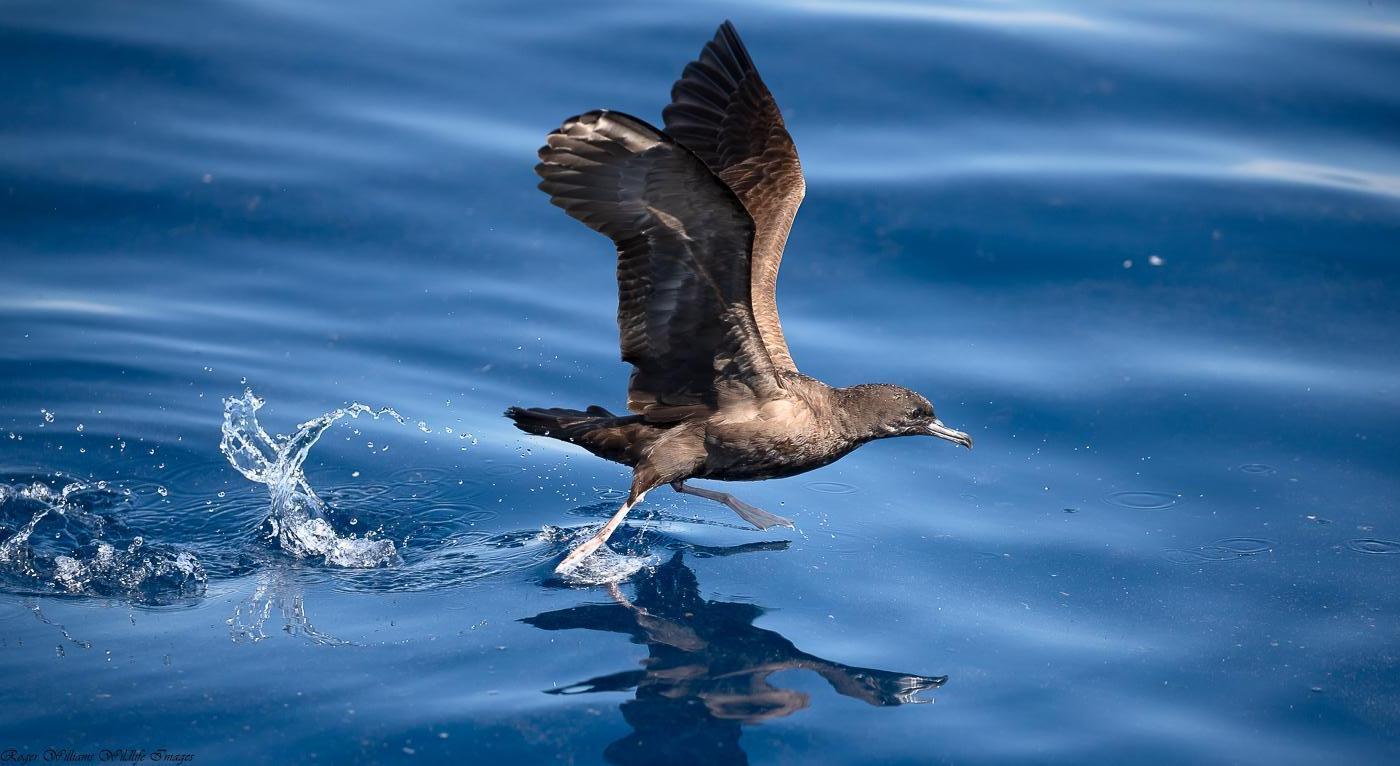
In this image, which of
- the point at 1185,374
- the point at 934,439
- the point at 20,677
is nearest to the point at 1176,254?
the point at 1185,374

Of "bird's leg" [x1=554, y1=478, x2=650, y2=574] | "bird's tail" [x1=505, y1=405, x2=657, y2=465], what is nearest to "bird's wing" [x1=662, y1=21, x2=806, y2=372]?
"bird's tail" [x1=505, y1=405, x2=657, y2=465]

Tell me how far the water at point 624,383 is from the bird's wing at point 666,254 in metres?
0.78

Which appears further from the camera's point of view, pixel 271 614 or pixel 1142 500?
pixel 1142 500

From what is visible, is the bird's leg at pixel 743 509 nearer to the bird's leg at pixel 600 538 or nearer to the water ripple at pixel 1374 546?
the bird's leg at pixel 600 538

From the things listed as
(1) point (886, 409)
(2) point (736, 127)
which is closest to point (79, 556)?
(1) point (886, 409)

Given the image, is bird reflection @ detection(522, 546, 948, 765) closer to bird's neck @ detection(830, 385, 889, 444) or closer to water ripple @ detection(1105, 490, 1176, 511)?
bird's neck @ detection(830, 385, 889, 444)

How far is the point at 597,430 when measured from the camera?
635 cm

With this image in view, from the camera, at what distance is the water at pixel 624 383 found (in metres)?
5.34

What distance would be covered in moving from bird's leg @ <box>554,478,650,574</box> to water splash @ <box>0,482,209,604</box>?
1.43m

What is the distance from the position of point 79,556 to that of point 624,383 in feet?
9.43

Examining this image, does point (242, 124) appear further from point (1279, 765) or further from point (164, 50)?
point (1279, 765)

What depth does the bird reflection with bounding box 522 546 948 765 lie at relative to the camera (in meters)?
5.01

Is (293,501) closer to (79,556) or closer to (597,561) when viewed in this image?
(79,556)

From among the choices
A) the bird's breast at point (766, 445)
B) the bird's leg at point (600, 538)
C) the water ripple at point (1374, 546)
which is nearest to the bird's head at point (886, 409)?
the bird's breast at point (766, 445)
